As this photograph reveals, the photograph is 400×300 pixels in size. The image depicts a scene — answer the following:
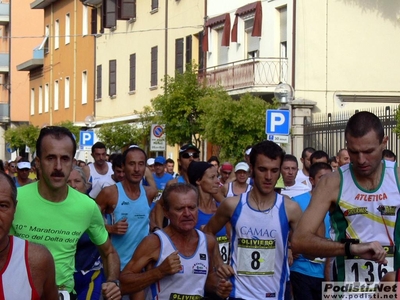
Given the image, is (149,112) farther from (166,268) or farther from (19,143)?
(166,268)

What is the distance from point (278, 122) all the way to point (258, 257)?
42.1 ft

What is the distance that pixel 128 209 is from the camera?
1098cm

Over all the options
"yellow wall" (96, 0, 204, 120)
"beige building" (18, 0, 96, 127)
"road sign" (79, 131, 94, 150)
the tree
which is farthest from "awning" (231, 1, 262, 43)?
"beige building" (18, 0, 96, 127)

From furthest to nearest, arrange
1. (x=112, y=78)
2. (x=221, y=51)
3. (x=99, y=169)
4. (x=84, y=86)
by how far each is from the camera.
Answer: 1. (x=84, y=86)
2. (x=112, y=78)
3. (x=221, y=51)
4. (x=99, y=169)

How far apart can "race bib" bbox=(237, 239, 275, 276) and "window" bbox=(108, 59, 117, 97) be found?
39.5 meters

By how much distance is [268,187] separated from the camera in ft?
26.9

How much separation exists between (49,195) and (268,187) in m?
1.94

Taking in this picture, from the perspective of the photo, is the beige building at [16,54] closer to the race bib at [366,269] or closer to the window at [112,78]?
the window at [112,78]

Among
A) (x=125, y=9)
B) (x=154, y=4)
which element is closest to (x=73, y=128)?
(x=154, y=4)

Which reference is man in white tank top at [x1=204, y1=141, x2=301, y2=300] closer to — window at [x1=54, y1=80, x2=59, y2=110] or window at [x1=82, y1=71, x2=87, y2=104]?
window at [x1=82, y1=71, x2=87, y2=104]

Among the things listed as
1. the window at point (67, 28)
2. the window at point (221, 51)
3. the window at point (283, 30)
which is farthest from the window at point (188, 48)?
the window at point (67, 28)

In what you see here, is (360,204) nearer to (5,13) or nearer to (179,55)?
(179,55)

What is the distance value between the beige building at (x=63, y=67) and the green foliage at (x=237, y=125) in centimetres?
2143

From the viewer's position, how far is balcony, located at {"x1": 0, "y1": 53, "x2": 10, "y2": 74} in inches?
2830
